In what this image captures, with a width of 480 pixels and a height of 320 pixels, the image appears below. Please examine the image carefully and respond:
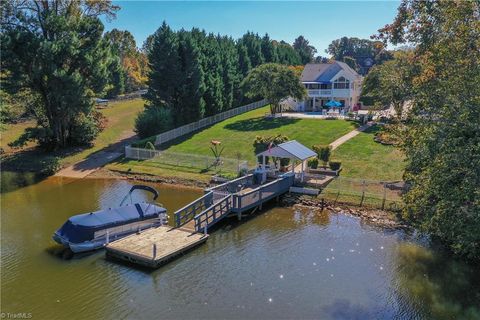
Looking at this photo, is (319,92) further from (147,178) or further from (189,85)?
(147,178)

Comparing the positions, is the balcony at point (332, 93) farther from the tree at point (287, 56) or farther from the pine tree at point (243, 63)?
the tree at point (287, 56)

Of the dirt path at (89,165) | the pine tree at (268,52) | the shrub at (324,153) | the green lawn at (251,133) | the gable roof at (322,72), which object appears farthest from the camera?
the pine tree at (268,52)

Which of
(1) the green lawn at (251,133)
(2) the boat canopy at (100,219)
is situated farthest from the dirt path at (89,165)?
(2) the boat canopy at (100,219)

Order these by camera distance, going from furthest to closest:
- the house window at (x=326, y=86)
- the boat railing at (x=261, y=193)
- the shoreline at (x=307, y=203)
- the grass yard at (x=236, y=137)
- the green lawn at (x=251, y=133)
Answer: the house window at (x=326, y=86) < the green lawn at (x=251, y=133) < the grass yard at (x=236, y=137) < the boat railing at (x=261, y=193) < the shoreline at (x=307, y=203)

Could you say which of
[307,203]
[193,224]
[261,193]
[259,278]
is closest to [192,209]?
[193,224]

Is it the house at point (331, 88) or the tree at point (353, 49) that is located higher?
the tree at point (353, 49)

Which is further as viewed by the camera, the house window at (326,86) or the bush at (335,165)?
the house window at (326,86)

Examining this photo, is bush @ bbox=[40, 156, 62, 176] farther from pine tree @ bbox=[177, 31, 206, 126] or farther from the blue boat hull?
the blue boat hull

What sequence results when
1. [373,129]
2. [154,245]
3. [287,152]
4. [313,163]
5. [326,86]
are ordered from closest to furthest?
1. [154,245]
2. [287,152]
3. [313,163]
4. [373,129]
5. [326,86]
